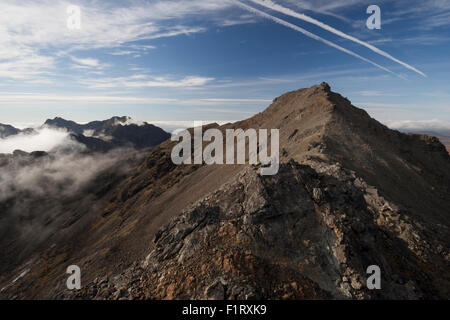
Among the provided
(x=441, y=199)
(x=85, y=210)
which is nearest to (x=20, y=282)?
(x=85, y=210)

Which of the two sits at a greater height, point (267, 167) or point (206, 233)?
point (267, 167)

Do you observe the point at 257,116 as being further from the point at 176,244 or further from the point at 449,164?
the point at 176,244

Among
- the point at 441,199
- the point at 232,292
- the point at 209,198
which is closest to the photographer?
the point at 232,292

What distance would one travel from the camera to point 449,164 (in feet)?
184

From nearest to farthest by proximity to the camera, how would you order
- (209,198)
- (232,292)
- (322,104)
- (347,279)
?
1. (232,292)
2. (347,279)
3. (209,198)
4. (322,104)

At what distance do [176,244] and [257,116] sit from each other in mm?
75465

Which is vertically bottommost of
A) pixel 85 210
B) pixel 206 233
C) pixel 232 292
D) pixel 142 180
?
pixel 85 210

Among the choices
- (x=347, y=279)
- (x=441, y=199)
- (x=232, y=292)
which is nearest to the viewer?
(x=232, y=292)

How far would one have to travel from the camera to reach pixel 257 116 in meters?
85.9

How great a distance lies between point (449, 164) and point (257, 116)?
54.9m
